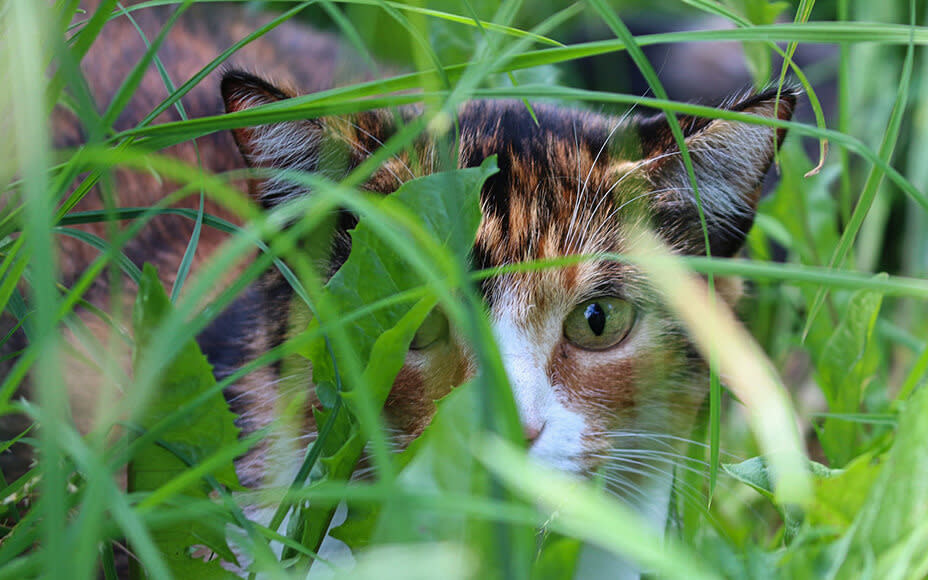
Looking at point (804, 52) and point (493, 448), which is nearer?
point (493, 448)

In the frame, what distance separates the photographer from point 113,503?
0.52 meters

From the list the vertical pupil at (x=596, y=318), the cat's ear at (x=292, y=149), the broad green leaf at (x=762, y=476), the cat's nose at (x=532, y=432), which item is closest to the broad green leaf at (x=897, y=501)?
the broad green leaf at (x=762, y=476)

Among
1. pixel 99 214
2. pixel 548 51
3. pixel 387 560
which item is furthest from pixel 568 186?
pixel 387 560

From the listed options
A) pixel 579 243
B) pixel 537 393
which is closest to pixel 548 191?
pixel 579 243

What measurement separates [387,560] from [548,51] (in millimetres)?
538

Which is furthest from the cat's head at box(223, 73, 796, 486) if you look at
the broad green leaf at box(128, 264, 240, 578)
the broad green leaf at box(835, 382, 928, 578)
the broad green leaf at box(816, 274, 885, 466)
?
the broad green leaf at box(835, 382, 928, 578)

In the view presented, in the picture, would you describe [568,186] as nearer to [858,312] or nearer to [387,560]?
[858,312]

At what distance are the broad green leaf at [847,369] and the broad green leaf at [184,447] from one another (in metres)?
0.89

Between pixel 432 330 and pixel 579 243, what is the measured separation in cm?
29

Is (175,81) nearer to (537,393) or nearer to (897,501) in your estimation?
(537,393)

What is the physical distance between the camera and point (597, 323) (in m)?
1.21

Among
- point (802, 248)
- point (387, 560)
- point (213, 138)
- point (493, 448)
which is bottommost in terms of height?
point (387, 560)

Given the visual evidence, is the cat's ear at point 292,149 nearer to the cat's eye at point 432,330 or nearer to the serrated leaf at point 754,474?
the cat's eye at point 432,330

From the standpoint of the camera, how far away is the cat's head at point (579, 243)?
109 cm
